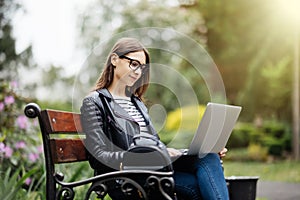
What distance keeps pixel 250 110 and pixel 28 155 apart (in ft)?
39.3

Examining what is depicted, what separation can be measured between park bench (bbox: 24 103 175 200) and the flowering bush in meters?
1.95

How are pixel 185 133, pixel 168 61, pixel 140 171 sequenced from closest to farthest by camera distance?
pixel 140 171
pixel 185 133
pixel 168 61

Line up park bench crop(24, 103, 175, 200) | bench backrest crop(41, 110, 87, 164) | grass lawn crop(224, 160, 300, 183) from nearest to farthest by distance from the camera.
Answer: park bench crop(24, 103, 175, 200) < bench backrest crop(41, 110, 87, 164) < grass lawn crop(224, 160, 300, 183)

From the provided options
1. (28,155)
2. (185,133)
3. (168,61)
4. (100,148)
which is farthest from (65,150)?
(168,61)

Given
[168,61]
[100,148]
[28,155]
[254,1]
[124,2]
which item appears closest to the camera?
[100,148]

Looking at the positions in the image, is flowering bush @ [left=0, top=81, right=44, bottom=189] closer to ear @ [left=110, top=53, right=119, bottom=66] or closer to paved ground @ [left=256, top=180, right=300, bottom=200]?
ear @ [left=110, top=53, right=119, bottom=66]

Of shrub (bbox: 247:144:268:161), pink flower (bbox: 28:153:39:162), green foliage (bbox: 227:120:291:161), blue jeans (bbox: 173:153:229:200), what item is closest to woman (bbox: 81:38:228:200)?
blue jeans (bbox: 173:153:229:200)

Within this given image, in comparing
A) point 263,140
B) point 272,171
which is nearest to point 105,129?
point 272,171

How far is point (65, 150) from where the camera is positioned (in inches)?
93.5

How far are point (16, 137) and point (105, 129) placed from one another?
2762 millimetres

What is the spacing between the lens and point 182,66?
23.3 m

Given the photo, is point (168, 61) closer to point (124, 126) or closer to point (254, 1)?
point (254, 1)

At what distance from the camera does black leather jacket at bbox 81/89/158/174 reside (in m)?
2.29

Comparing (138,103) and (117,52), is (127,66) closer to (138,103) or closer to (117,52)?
(117,52)
